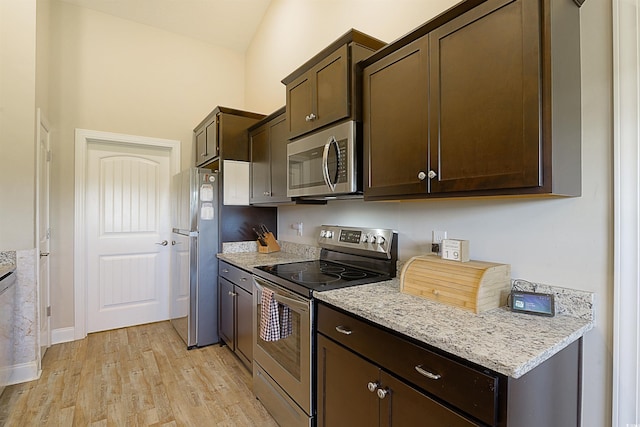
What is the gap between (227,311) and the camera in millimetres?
2818

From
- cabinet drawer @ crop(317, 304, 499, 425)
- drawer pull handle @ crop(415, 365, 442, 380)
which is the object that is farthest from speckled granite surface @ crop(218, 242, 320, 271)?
drawer pull handle @ crop(415, 365, 442, 380)

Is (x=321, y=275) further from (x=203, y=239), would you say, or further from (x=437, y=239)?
(x=203, y=239)

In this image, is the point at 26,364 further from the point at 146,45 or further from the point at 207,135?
the point at 146,45

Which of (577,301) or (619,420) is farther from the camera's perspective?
(577,301)

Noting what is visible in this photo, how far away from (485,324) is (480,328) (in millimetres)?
53

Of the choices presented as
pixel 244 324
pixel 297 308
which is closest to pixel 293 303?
pixel 297 308

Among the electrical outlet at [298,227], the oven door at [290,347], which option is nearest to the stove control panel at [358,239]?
the electrical outlet at [298,227]

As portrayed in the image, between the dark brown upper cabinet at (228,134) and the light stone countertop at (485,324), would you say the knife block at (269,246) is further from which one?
the light stone countertop at (485,324)

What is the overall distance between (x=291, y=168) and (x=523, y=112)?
1.51 metres

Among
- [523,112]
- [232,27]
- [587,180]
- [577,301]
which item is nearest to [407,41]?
[523,112]

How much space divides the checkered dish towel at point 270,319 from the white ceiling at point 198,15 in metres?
3.33

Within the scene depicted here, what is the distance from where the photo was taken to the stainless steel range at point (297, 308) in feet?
5.47

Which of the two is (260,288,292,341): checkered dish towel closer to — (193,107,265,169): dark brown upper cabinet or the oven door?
the oven door

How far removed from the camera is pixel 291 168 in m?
2.28
